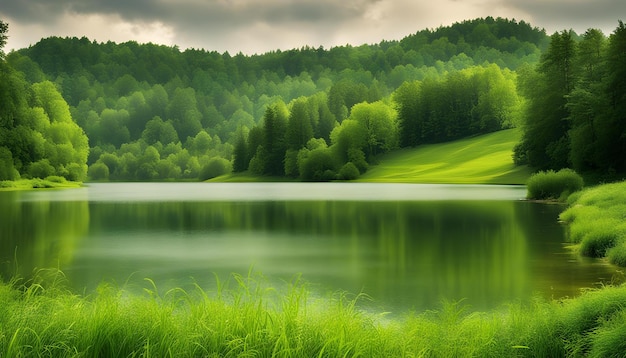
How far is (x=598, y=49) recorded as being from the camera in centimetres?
6600

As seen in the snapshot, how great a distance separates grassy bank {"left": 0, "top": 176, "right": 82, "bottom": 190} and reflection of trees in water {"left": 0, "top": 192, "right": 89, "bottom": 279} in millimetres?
41438

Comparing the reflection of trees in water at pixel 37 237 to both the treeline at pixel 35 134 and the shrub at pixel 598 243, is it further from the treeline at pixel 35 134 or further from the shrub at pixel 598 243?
the treeline at pixel 35 134

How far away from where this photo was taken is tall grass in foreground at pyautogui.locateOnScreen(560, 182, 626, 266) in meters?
18.8

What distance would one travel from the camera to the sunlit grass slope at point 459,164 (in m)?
95.9

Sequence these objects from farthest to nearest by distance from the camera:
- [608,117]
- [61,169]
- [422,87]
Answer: [422,87] < [61,169] < [608,117]

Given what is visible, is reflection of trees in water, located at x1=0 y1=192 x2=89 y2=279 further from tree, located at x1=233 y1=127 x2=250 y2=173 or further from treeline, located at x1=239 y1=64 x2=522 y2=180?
tree, located at x1=233 y1=127 x2=250 y2=173

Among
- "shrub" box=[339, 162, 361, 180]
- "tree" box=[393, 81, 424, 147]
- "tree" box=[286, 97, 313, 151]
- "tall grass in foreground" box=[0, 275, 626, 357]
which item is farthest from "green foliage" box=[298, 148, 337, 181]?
"tall grass in foreground" box=[0, 275, 626, 357]

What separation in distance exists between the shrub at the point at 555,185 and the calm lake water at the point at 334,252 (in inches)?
348

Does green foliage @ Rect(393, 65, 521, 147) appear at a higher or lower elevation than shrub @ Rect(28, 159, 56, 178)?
higher

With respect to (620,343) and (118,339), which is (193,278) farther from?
(620,343)

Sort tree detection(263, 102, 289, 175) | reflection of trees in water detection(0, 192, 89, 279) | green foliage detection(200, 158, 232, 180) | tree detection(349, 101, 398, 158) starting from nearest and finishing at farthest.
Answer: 1. reflection of trees in water detection(0, 192, 89, 279)
2. tree detection(349, 101, 398, 158)
3. tree detection(263, 102, 289, 175)
4. green foliage detection(200, 158, 232, 180)

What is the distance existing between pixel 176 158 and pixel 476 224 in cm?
16808

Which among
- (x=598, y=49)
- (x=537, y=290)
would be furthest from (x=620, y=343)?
(x=598, y=49)

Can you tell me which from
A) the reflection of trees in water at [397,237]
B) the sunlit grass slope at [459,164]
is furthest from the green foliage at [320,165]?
the reflection of trees in water at [397,237]
